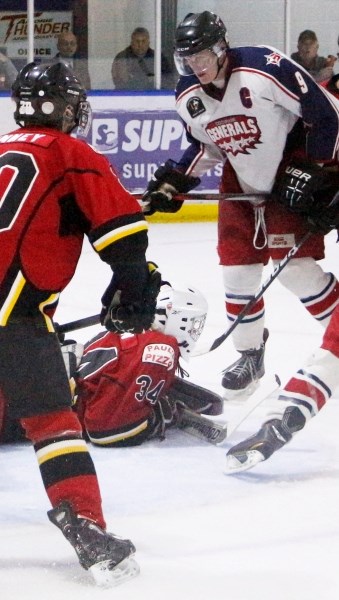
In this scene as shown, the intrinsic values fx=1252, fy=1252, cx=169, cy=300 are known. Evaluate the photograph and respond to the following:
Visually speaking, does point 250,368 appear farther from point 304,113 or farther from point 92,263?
point 92,263

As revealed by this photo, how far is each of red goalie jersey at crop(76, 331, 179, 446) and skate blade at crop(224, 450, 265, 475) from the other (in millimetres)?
276

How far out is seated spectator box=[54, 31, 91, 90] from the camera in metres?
7.69

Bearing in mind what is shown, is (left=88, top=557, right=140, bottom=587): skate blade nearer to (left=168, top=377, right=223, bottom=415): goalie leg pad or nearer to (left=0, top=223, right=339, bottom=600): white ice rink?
(left=0, top=223, right=339, bottom=600): white ice rink

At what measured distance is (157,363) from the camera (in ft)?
10.1

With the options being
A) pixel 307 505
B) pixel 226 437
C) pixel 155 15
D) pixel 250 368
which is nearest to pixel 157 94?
pixel 155 15

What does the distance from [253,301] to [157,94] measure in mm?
4180

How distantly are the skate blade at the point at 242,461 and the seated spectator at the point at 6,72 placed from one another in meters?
4.87

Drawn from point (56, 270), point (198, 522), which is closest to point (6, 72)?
point (198, 522)

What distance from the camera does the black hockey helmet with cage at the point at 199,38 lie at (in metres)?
3.25

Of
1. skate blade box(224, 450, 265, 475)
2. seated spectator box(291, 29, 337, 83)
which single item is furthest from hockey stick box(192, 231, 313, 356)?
seated spectator box(291, 29, 337, 83)

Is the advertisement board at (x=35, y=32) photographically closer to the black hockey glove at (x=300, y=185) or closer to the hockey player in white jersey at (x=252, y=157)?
the hockey player in white jersey at (x=252, y=157)

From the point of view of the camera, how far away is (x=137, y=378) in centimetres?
302

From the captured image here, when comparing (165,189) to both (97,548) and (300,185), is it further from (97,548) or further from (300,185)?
(97,548)

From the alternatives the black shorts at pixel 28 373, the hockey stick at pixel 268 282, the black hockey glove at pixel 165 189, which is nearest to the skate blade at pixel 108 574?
the black shorts at pixel 28 373
